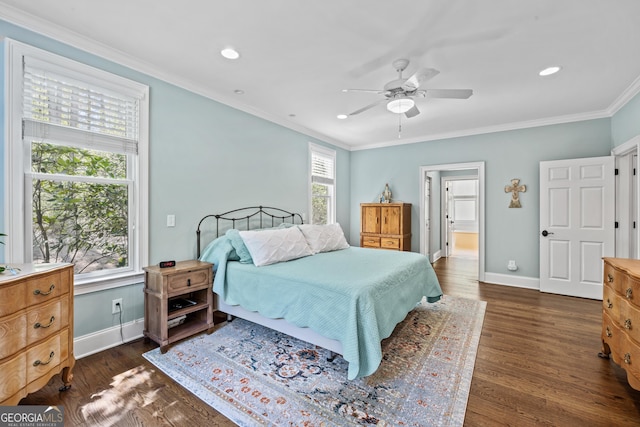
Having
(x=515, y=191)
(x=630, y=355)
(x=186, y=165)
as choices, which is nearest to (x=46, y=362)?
(x=186, y=165)

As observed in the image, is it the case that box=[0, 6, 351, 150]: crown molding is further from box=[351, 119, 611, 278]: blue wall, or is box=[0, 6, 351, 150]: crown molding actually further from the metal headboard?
box=[351, 119, 611, 278]: blue wall

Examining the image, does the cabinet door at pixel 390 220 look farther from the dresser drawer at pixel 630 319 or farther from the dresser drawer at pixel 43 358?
the dresser drawer at pixel 43 358

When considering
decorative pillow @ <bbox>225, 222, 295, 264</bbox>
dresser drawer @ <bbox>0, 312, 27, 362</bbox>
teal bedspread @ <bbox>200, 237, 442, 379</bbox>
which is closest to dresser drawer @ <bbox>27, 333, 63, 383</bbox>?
dresser drawer @ <bbox>0, 312, 27, 362</bbox>

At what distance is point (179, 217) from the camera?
9.96ft

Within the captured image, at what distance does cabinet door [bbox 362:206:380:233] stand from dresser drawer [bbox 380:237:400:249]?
0.22 meters

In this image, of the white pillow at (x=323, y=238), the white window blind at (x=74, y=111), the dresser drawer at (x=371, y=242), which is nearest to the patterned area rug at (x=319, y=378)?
the white pillow at (x=323, y=238)

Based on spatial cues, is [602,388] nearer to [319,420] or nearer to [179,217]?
[319,420]

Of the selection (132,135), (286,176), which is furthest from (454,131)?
(132,135)

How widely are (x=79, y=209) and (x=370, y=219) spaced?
4436 mm

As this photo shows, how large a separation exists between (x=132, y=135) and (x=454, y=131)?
16.0 feet

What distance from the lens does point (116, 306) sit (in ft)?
8.43

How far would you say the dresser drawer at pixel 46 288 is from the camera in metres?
1.61

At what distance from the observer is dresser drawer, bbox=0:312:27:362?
144 cm

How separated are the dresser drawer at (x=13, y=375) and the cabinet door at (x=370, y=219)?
4837 mm
